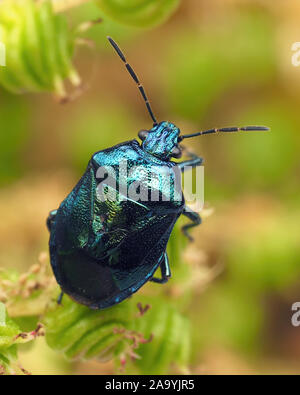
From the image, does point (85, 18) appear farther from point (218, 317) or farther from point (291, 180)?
point (218, 317)

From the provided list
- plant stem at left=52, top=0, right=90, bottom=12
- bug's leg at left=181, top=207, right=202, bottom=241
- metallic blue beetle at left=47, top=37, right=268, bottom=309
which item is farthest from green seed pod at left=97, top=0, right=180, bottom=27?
bug's leg at left=181, top=207, right=202, bottom=241

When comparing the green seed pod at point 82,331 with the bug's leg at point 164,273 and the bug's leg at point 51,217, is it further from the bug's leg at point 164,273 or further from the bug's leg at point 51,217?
A: the bug's leg at point 51,217

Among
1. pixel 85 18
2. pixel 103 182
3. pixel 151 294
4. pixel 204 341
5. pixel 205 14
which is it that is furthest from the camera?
pixel 205 14

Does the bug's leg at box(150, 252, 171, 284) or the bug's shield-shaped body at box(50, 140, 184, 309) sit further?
the bug's leg at box(150, 252, 171, 284)

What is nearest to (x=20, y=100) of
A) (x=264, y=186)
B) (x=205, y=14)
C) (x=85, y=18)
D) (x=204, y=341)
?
(x=85, y=18)

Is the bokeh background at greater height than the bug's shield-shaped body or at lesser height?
greater

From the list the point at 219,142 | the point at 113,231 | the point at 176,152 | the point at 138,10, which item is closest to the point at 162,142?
the point at 176,152

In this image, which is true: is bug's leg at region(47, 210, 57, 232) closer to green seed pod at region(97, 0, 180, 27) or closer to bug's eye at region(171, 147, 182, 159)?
bug's eye at region(171, 147, 182, 159)
